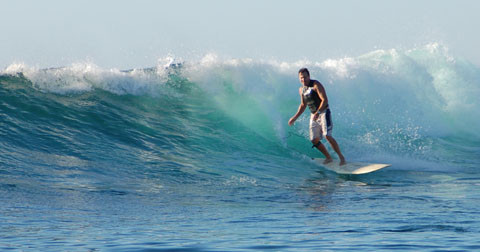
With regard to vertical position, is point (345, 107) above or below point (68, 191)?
above

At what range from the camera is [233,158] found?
12617mm

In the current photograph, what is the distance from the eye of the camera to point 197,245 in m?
5.37

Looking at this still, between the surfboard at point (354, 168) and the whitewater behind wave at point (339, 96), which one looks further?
the whitewater behind wave at point (339, 96)

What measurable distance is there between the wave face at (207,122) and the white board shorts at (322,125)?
2.74 ft

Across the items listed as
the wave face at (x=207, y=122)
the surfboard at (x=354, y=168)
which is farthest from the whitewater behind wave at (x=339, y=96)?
the surfboard at (x=354, y=168)

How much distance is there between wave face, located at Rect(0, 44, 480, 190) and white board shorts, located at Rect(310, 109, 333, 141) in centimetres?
83

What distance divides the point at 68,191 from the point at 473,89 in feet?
58.8

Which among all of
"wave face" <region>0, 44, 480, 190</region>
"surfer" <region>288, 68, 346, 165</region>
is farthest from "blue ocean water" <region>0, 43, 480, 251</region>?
"surfer" <region>288, 68, 346, 165</region>

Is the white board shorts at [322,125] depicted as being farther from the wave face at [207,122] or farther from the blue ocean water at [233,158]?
the wave face at [207,122]

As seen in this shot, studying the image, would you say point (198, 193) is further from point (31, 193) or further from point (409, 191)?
point (409, 191)

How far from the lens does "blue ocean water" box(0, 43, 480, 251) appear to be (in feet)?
19.6

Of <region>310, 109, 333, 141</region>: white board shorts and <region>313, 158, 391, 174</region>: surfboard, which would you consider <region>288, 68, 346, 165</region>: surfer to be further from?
<region>313, 158, 391, 174</region>: surfboard

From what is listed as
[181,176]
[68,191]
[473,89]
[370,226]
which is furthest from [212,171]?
[473,89]

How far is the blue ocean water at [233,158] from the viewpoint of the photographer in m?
5.98
